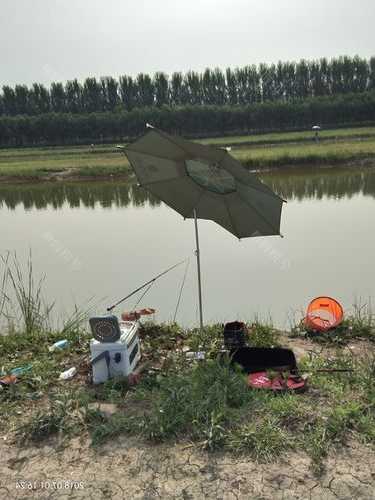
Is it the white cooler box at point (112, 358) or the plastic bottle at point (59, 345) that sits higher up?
the white cooler box at point (112, 358)

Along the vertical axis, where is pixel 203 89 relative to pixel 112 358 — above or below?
above

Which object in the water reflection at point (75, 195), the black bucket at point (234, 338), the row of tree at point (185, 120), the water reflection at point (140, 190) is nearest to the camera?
the black bucket at point (234, 338)

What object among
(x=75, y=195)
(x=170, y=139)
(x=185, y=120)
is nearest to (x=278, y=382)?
(x=170, y=139)

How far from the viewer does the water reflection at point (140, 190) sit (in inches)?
516

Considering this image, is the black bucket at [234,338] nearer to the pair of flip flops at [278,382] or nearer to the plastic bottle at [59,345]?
the pair of flip flops at [278,382]

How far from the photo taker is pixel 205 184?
10.2ft

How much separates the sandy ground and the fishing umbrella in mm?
1646

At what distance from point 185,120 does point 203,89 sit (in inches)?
A: 471

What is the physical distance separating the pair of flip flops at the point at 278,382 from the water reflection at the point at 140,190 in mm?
9800

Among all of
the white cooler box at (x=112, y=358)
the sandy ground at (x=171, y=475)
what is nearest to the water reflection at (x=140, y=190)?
the white cooler box at (x=112, y=358)

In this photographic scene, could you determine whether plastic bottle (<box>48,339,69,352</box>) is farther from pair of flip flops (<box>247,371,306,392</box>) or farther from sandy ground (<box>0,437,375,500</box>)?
pair of flip flops (<box>247,371,306,392</box>)

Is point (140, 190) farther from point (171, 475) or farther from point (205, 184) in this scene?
point (171, 475)

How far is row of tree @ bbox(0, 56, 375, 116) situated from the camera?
52.5 m

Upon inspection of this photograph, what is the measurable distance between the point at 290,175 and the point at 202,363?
585 inches
